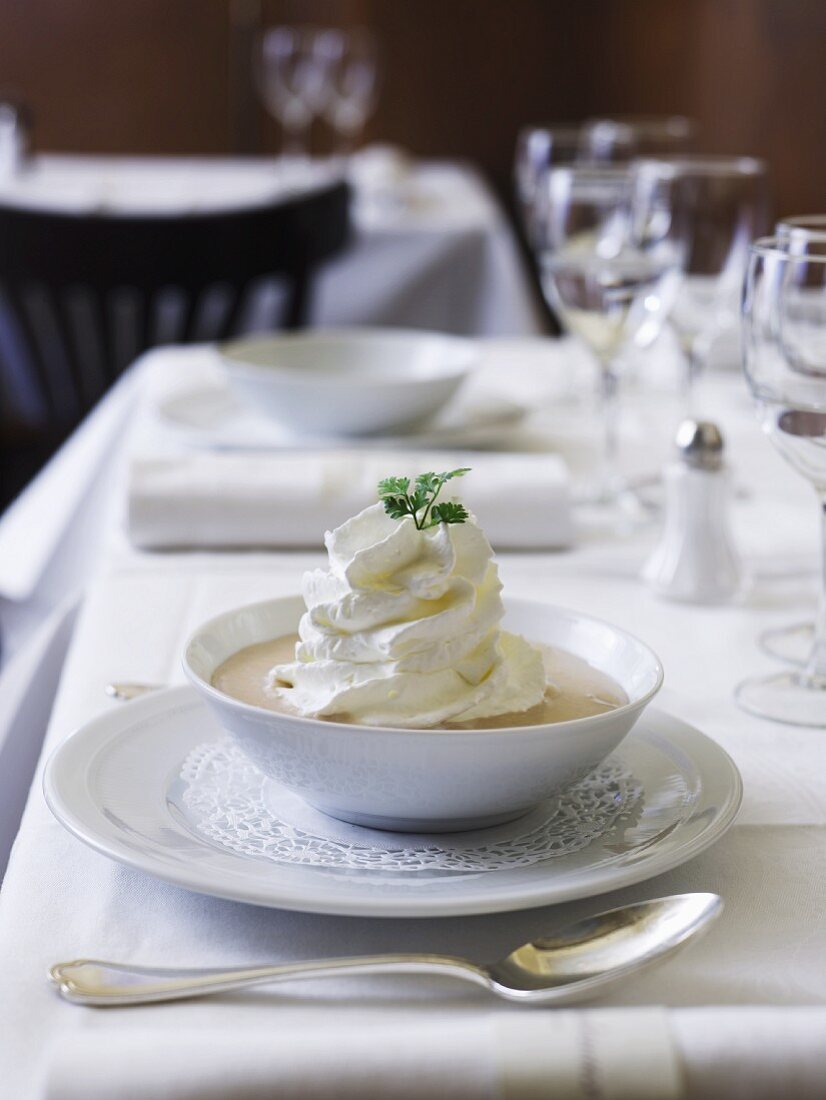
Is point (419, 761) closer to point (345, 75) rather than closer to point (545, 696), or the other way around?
point (545, 696)

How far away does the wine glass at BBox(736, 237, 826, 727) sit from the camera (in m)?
0.69

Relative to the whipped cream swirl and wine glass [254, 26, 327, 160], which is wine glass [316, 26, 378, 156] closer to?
wine glass [254, 26, 327, 160]

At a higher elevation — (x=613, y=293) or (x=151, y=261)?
(x=613, y=293)

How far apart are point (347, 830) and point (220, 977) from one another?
0.36 feet

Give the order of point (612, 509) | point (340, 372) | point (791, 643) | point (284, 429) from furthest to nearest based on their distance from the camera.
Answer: point (340, 372)
point (284, 429)
point (612, 509)
point (791, 643)

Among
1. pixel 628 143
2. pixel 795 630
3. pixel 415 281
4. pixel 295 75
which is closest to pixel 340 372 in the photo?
pixel 795 630

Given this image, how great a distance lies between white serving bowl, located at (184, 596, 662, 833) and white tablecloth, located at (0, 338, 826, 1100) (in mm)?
45

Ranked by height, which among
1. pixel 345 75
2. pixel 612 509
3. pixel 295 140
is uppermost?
pixel 345 75

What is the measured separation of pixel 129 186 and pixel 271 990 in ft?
10.2

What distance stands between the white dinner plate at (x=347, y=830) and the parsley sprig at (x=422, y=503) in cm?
12

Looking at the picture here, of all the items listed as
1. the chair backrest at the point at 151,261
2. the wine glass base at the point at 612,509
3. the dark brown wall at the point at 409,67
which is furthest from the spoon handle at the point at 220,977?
the dark brown wall at the point at 409,67

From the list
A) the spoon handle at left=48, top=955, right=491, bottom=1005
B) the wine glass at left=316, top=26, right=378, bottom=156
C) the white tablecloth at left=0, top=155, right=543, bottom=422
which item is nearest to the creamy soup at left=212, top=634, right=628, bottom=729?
the spoon handle at left=48, top=955, right=491, bottom=1005

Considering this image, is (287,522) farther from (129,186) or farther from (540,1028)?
(129,186)

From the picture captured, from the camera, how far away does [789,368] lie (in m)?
0.72
